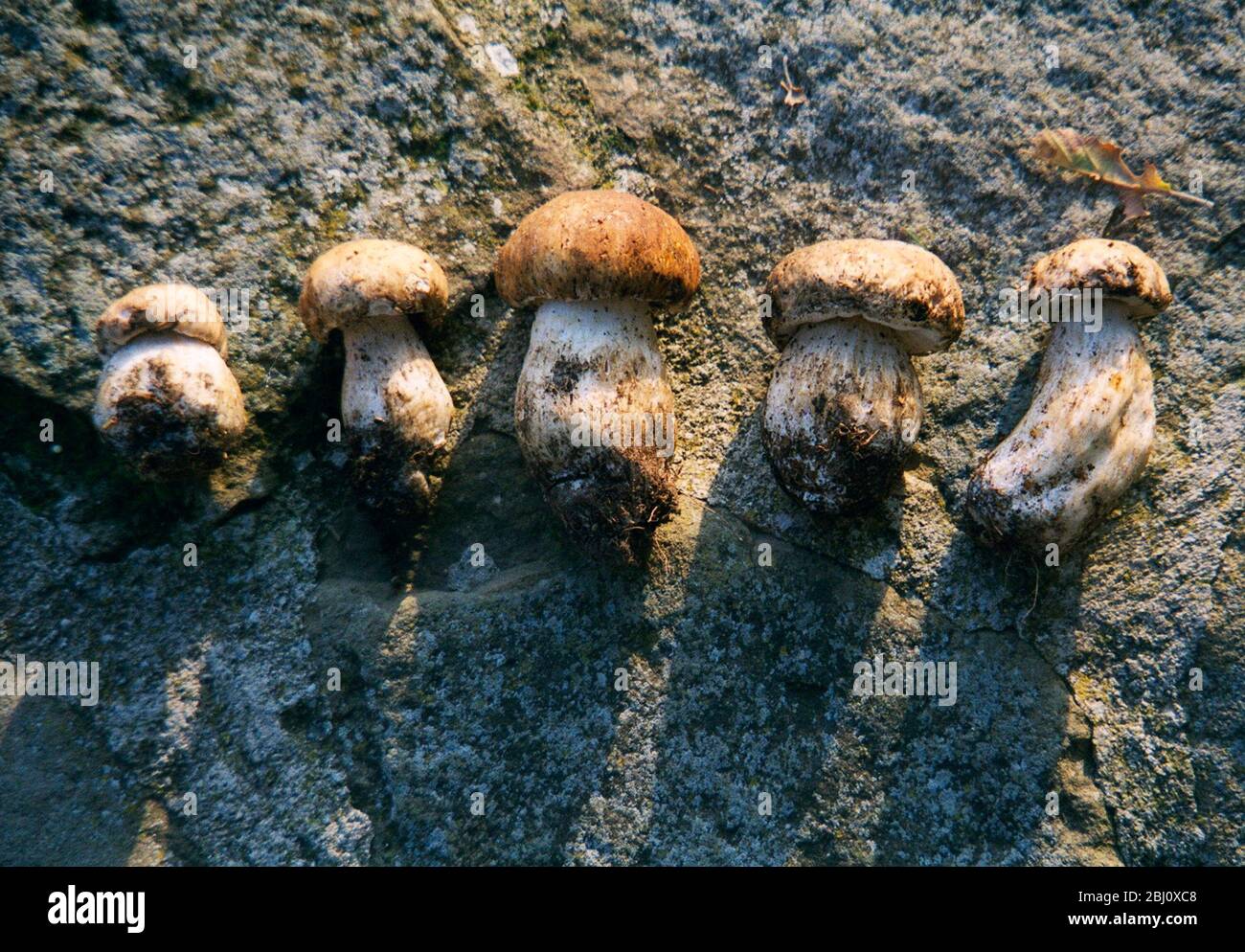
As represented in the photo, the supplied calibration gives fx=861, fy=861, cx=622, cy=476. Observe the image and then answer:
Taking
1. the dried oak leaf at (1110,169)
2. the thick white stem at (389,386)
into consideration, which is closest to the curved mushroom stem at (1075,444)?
the dried oak leaf at (1110,169)

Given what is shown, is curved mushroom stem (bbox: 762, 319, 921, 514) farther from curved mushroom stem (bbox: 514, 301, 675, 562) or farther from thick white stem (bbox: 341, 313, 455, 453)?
thick white stem (bbox: 341, 313, 455, 453)

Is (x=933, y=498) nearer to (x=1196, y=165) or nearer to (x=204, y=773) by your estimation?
(x=1196, y=165)

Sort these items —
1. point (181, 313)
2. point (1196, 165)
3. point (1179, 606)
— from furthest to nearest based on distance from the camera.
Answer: point (1196, 165) → point (1179, 606) → point (181, 313)

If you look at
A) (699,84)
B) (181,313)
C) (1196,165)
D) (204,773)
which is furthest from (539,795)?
(1196,165)

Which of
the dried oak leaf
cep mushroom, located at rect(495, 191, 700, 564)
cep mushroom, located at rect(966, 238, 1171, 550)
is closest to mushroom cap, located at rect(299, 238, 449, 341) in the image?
cep mushroom, located at rect(495, 191, 700, 564)

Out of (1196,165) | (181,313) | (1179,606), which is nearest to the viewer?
(181,313)
